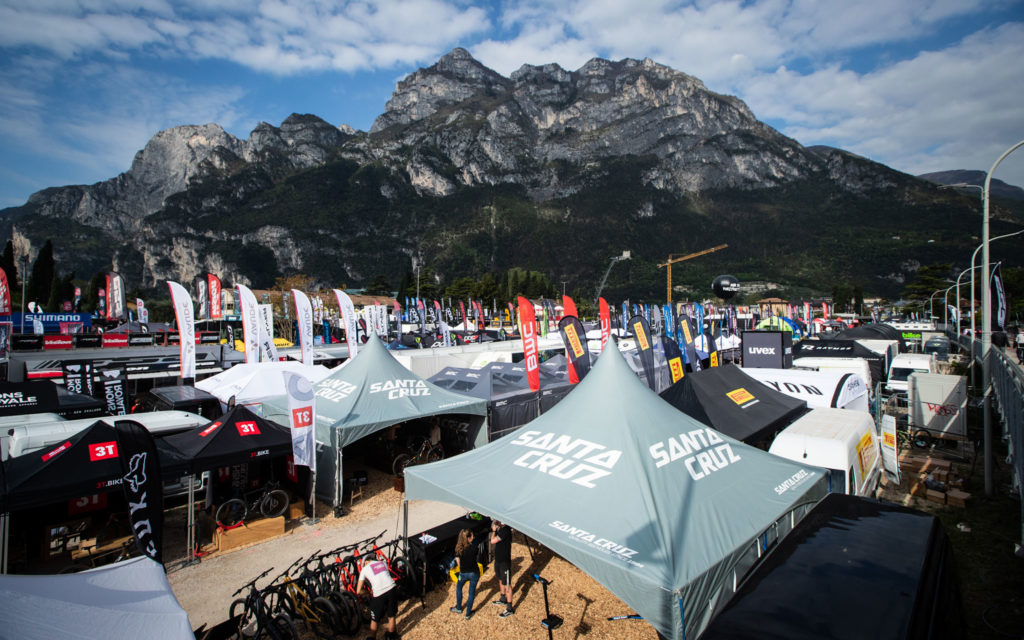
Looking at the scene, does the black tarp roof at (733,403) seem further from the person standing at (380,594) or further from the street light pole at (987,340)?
the person standing at (380,594)

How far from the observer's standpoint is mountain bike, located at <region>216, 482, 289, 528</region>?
7.77 meters

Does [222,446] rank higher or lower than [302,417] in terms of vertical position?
lower

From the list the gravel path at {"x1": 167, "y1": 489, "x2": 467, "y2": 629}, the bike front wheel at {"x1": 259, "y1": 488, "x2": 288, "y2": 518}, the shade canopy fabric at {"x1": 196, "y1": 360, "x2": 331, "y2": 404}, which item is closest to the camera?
the gravel path at {"x1": 167, "y1": 489, "x2": 467, "y2": 629}

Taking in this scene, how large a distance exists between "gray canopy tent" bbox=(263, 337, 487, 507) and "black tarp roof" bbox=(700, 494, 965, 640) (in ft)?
23.9

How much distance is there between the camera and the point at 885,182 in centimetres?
14812

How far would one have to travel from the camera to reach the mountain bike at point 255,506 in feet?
25.5

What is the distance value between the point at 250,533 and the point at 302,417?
6.44 ft

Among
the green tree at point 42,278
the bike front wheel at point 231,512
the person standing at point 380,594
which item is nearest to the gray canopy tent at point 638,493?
the person standing at point 380,594

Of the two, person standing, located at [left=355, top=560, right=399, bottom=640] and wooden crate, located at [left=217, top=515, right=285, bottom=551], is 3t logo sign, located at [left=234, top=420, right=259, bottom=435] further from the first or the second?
person standing, located at [left=355, top=560, right=399, bottom=640]

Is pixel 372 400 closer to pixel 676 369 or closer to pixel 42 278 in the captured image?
pixel 676 369

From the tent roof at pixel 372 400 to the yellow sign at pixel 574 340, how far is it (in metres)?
2.52

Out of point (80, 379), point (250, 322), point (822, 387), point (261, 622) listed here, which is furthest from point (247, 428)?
point (822, 387)

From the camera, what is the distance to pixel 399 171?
Answer: 541 ft

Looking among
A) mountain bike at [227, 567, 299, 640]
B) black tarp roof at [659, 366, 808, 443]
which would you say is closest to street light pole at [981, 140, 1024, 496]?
black tarp roof at [659, 366, 808, 443]
